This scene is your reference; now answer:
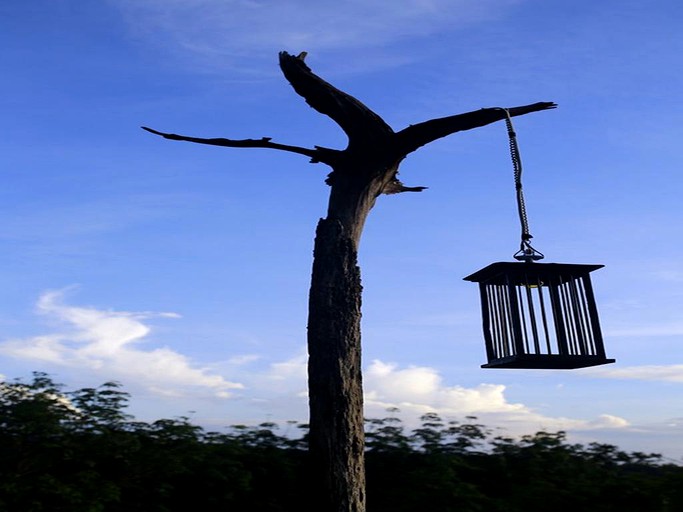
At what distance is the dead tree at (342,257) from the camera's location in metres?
5.91

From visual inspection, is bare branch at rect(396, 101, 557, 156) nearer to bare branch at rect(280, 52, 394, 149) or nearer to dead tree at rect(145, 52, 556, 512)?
dead tree at rect(145, 52, 556, 512)

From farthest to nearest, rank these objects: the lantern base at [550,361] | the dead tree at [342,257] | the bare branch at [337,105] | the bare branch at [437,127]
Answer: the bare branch at [437,127]
the bare branch at [337,105]
the dead tree at [342,257]
the lantern base at [550,361]

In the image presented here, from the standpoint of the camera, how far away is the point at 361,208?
6.64 meters

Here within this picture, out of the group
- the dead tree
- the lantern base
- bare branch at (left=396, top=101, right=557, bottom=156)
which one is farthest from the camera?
bare branch at (left=396, top=101, right=557, bottom=156)

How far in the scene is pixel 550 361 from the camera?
5855 mm

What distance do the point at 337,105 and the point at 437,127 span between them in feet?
2.82

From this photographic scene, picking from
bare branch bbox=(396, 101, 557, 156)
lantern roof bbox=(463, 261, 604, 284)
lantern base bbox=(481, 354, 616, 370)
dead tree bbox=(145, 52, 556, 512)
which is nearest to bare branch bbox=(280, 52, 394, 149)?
dead tree bbox=(145, 52, 556, 512)

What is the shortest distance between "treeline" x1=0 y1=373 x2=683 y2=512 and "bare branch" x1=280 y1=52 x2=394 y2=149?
2708 millimetres

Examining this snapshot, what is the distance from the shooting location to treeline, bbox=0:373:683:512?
Result: 6.96 meters

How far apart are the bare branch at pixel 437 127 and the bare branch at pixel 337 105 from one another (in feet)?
0.49

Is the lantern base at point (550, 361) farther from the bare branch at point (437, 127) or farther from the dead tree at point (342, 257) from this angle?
the bare branch at point (437, 127)

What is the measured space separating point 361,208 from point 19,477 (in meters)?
3.82

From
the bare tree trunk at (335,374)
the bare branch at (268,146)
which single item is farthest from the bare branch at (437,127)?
the bare tree trunk at (335,374)

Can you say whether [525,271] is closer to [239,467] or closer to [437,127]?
[437,127]
